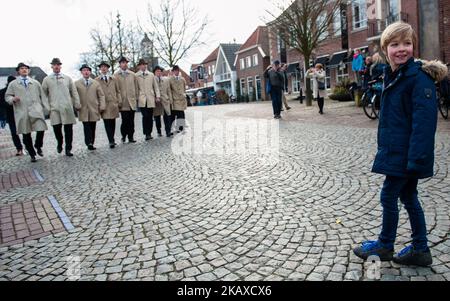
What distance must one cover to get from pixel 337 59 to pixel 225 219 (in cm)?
2875

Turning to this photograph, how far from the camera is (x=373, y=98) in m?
10.2

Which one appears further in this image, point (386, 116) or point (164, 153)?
point (164, 153)

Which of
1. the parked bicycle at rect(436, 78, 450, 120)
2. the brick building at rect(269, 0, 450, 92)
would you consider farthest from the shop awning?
the parked bicycle at rect(436, 78, 450, 120)

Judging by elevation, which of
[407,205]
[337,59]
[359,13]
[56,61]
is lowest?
[407,205]

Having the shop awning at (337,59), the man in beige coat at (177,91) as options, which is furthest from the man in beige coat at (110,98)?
the shop awning at (337,59)

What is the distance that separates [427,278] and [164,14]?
99.8 ft

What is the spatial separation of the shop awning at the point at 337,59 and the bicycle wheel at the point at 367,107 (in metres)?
19.2

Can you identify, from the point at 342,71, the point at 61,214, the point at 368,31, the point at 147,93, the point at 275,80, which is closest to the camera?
the point at 61,214

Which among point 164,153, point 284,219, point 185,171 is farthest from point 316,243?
point 164,153

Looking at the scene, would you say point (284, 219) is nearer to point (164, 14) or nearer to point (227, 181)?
point (227, 181)

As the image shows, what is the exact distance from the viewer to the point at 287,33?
20.1m

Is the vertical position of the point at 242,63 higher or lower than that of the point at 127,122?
higher

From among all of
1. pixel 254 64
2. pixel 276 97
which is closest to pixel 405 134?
pixel 276 97

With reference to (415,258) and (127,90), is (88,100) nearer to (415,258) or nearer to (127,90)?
(127,90)
